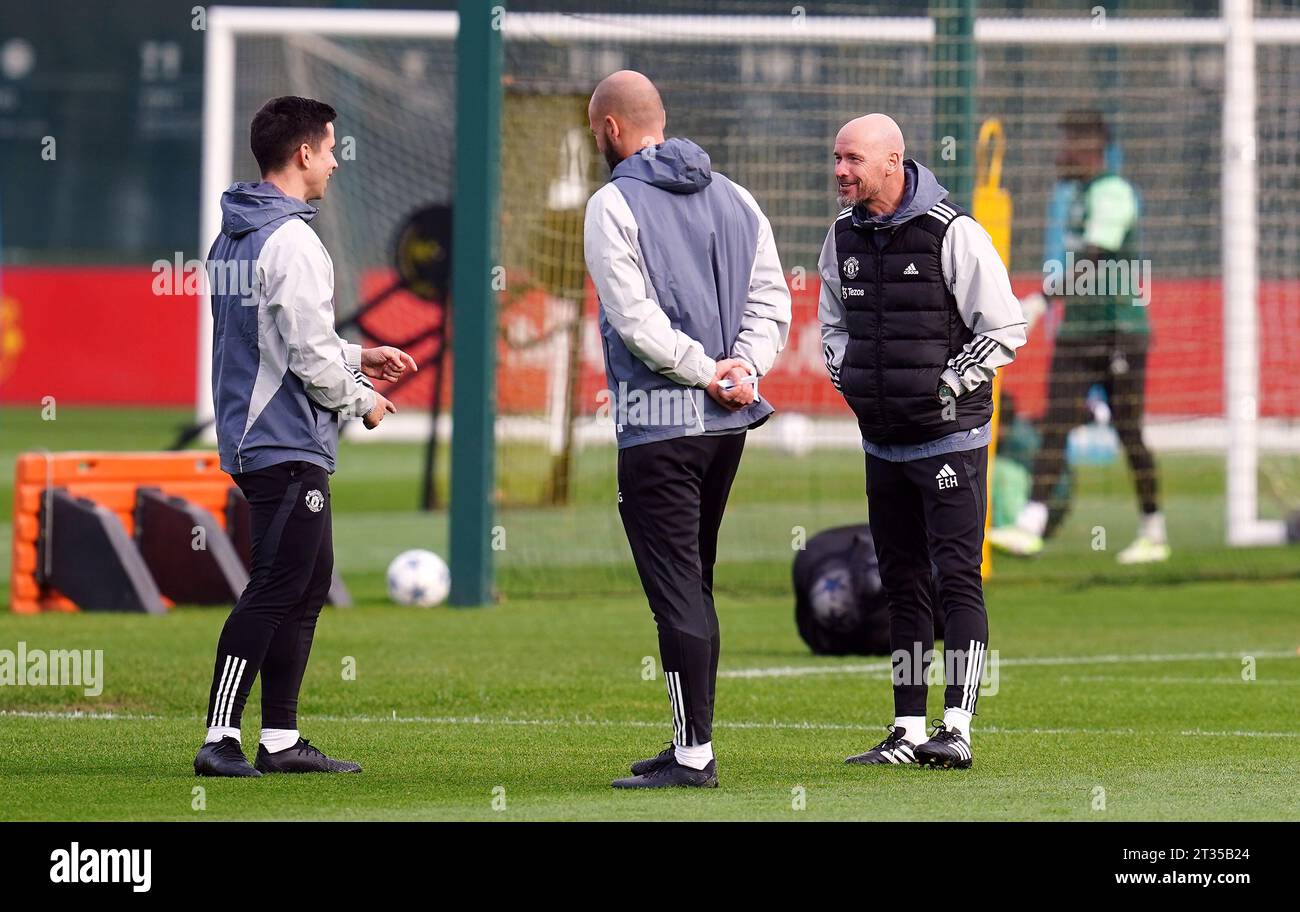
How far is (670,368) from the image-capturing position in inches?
241

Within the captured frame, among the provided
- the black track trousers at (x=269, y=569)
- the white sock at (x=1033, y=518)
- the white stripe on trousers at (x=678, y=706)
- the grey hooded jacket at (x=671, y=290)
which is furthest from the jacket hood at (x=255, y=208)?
the white sock at (x=1033, y=518)

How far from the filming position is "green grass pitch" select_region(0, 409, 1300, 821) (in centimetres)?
596

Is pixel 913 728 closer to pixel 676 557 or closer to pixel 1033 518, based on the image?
pixel 676 557

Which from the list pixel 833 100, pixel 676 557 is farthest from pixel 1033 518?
pixel 676 557

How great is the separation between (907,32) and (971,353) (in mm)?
9013

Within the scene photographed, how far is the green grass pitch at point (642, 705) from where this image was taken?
5957 millimetres

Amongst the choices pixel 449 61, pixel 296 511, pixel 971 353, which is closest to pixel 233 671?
pixel 296 511

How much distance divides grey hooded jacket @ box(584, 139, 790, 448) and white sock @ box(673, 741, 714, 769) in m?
0.86

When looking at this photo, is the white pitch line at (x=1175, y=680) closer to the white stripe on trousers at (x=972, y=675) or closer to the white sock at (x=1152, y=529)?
the white stripe on trousers at (x=972, y=675)

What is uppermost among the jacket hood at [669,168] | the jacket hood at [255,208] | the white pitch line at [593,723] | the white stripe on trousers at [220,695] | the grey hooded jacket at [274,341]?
the jacket hood at [669,168]

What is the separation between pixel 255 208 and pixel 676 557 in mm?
1609

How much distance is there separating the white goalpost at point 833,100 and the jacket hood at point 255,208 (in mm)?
6173

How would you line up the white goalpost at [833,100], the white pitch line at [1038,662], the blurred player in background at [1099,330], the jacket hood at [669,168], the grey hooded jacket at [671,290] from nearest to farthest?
the grey hooded jacket at [671,290], the jacket hood at [669,168], the white pitch line at [1038,662], the blurred player in background at [1099,330], the white goalpost at [833,100]

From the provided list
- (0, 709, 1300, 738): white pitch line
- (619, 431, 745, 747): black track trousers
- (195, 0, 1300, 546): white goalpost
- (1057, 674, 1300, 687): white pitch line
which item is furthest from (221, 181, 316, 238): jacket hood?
(195, 0, 1300, 546): white goalpost
